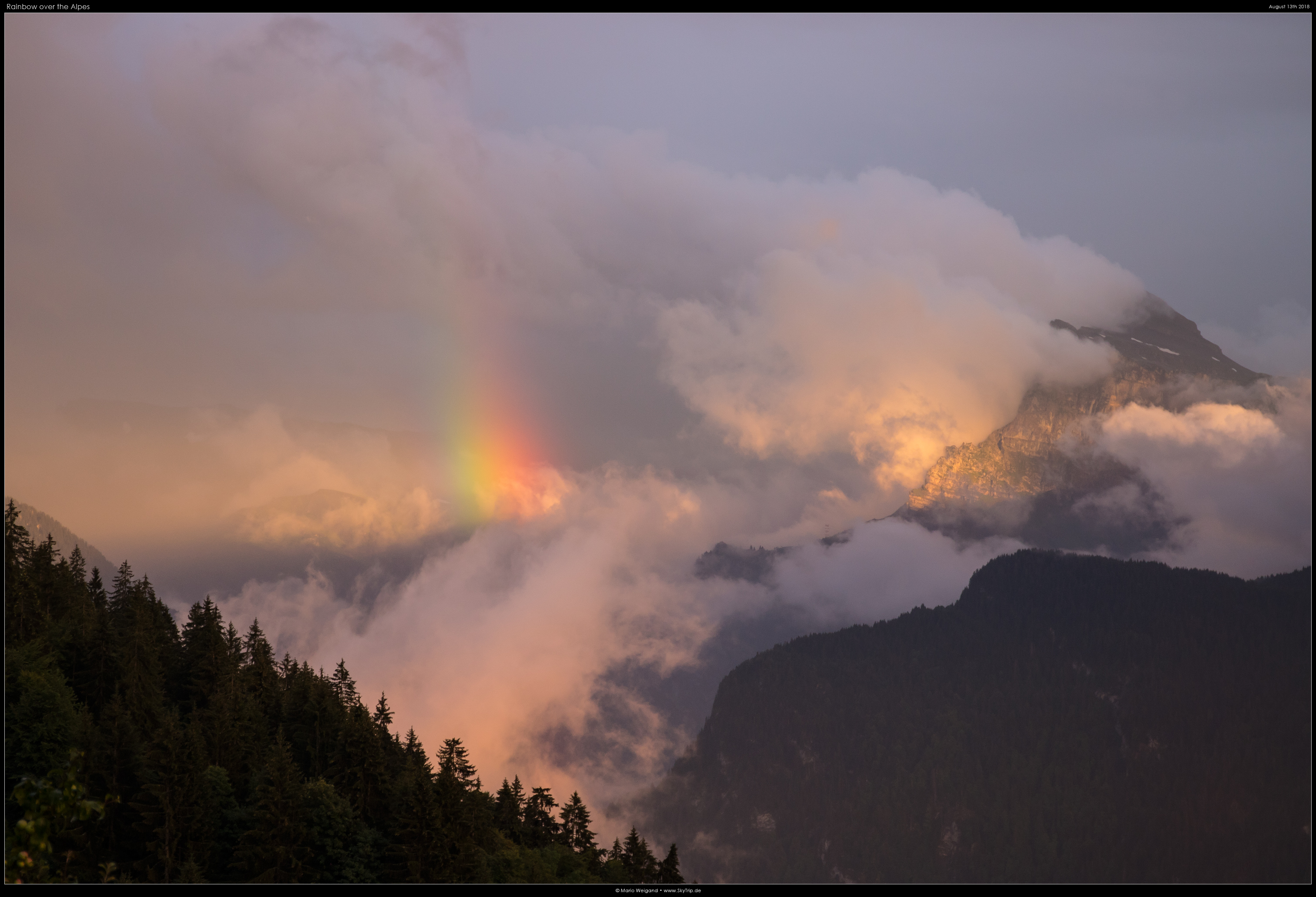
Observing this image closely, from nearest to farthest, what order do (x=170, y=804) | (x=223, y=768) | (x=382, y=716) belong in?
(x=170, y=804) < (x=223, y=768) < (x=382, y=716)

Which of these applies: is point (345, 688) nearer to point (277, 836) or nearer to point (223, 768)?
point (223, 768)

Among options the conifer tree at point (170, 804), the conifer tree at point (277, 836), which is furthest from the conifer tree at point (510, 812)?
the conifer tree at point (170, 804)

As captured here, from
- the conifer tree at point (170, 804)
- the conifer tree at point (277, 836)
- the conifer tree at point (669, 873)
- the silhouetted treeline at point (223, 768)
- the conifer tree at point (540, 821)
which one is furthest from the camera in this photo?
the conifer tree at point (540, 821)

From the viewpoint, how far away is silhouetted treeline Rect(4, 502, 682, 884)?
78.2m

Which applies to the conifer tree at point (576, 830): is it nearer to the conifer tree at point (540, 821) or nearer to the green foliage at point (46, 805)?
the conifer tree at point (540, 821)

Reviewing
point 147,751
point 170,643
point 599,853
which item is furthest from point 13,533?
point 599,853

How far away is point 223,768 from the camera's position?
8575 cm

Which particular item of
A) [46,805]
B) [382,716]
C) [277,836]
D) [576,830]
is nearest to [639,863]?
[576,830]

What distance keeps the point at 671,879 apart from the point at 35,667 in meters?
74.1

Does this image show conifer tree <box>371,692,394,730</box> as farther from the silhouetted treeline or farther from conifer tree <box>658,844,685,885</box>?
conifer tree <box>658,844,685,885</box>

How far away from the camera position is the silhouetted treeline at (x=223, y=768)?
257ft

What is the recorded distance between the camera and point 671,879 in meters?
114
